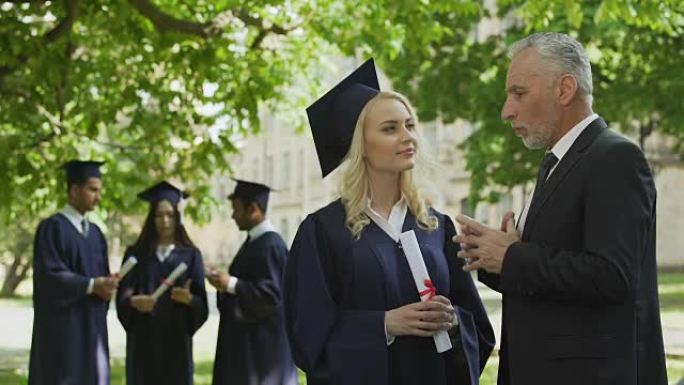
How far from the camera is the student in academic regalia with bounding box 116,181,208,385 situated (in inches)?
402

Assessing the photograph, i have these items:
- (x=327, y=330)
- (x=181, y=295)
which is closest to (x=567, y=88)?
(x=327, y=330)

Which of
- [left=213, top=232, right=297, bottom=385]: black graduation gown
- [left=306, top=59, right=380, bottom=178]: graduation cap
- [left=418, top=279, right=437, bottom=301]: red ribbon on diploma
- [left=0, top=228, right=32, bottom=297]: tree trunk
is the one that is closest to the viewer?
[left=418, top=279, right=437, bottom=301]: red ribbon on diploma

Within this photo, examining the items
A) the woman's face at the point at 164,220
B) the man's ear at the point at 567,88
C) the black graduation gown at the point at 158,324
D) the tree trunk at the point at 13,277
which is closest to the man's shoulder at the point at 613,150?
the man's ear at the point at 567,88

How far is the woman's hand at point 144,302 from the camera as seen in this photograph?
32.4 ft

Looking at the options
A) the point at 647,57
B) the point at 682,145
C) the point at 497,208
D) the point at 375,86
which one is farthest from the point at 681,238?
the point at 375,86

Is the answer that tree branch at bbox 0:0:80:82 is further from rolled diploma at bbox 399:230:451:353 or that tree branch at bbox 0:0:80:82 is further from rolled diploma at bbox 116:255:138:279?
rolled diploma at bbox 399:230:451:353

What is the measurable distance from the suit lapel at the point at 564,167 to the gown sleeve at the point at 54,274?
6.41m

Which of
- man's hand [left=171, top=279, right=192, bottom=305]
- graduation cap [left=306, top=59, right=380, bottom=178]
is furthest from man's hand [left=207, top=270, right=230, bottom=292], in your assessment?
graduation cap [left=306, top=59, right=380, bottom=178]

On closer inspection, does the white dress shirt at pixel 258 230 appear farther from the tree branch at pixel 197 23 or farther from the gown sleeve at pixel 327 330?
the gown sleeve at pixel 327 330

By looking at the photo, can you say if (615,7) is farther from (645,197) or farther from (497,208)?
(497,208)

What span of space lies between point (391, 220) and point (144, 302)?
5261 mm

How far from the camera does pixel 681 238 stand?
47281 mm

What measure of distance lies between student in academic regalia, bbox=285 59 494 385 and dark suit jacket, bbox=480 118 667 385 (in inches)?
27.7

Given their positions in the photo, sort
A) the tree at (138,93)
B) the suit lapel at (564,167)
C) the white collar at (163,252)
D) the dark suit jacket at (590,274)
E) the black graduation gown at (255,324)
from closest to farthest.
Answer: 1. the dark suit jacket at (590,274)
2. the suit lapel at (564,167)
3. the black graduation gown at (255,324)
4. the white collar at (163,252)
5. the tree at (138,93)
